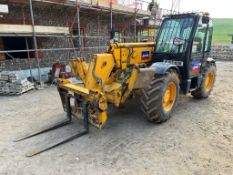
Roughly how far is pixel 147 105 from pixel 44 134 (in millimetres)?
2259

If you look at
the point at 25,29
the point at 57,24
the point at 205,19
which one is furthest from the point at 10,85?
the point at 205,19

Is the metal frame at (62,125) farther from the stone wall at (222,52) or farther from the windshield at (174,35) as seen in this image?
the stone wall at (222,52)

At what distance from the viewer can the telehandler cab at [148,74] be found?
402cm

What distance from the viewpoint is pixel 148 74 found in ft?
13.3

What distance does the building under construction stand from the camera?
8352mm

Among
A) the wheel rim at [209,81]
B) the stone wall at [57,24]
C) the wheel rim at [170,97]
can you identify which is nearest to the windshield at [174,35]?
the wheel rim at [170,97]

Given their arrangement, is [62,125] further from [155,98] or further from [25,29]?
[25,29]

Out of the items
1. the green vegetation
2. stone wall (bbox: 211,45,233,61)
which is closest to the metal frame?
stone wall (bbox: 211,45,233,61)

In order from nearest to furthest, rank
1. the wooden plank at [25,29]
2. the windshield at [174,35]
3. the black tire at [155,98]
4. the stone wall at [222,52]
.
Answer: the black tire at [155,98] < the windshield at [174,35] < the wooden plank at [25,29] < the stone wall at [222,52]

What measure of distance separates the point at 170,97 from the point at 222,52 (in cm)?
1605

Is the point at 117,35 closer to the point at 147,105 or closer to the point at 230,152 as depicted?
the point at 147,105

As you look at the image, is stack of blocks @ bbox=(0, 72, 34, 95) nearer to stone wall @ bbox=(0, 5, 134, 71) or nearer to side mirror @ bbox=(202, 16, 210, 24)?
stone wall @ bbox=(0, 5, 134, 71)

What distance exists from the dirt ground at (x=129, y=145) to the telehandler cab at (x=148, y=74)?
29cm

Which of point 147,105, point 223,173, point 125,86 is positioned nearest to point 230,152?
point 223,173
